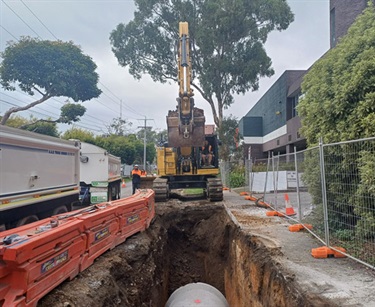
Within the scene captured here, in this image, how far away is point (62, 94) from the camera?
22.2 metres

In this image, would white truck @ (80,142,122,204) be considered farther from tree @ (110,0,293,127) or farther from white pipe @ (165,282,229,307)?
tree @ (110,0,293,127)

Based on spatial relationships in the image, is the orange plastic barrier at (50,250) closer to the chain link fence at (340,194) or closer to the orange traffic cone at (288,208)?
the chain link fence at (340,194)

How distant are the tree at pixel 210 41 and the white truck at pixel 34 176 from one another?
1683cm

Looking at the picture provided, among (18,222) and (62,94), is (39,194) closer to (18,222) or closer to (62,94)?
(18,222)

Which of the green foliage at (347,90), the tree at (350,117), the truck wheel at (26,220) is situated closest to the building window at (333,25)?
the green foliage at (347,90)

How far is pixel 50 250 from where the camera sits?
12.2 ft

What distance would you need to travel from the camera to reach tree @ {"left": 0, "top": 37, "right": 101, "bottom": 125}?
2025 cm

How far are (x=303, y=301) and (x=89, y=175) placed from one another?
11.5m

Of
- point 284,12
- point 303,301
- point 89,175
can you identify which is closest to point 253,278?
point 303,301

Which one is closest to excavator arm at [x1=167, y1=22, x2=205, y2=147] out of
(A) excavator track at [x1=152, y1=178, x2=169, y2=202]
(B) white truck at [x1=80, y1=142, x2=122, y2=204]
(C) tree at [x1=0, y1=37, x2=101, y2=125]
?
(A) excavator track at [x1=152, y1=178, x2=169, y2=202]

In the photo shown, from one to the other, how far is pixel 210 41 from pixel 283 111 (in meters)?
8.70

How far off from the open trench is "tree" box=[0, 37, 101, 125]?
1336cm

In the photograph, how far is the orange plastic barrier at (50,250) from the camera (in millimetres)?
3166

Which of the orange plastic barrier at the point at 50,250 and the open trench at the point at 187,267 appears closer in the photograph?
the orange plastic barrier at the point at 50,250
